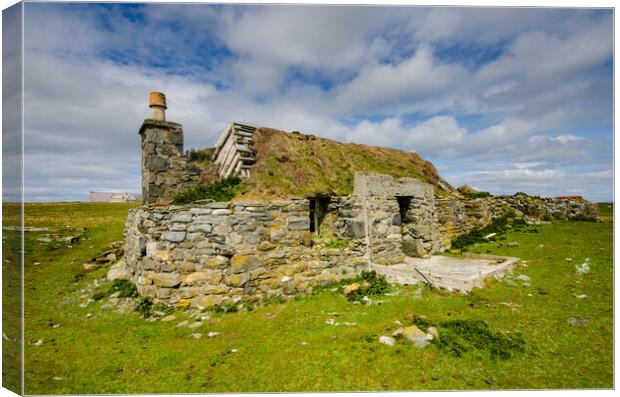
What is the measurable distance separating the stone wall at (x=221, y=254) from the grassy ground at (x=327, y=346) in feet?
1.89

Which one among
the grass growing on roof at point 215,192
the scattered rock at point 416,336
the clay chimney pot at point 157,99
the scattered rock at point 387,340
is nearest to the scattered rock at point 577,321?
the scattered rock at point 416,336

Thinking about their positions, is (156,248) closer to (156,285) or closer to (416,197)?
(156,285)

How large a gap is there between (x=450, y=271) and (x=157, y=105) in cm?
1018

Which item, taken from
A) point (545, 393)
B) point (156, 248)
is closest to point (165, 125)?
point (156, 248)

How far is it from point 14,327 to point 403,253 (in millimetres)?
10563

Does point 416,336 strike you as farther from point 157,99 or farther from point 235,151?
point 157,99

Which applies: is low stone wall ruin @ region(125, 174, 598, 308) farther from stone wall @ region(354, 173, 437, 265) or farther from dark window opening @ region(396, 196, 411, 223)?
dark window opening @ region(396, 196, 411, 223)

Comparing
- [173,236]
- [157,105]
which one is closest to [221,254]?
[173,236]

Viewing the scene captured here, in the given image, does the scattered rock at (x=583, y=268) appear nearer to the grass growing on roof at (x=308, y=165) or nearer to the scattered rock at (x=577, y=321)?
the scattered rock at (x=577, y=321)

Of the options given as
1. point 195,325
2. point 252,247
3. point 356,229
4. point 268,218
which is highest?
point 268,218

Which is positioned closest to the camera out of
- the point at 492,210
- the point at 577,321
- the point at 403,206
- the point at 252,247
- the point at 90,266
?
the point at 577,321

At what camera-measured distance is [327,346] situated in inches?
210

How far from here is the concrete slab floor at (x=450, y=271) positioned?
795 cm

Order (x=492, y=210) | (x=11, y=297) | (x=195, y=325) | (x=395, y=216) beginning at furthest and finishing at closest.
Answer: (x=492, y=210) → (x=395, y=216) → (x=195, y=325) → (x=11, y=297)
